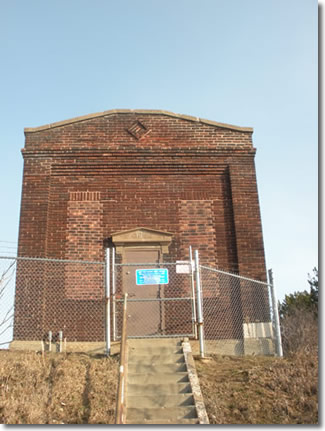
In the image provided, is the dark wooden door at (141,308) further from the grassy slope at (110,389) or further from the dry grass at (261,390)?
the dry grass at (261,390)

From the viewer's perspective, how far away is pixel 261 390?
7422mm

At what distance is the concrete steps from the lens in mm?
6551

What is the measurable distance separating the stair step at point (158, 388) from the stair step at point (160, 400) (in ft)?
0.46

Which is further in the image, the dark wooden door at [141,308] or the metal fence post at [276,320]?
the dark wooden door at [141,308]

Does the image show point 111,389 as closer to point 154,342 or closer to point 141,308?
point 154,342

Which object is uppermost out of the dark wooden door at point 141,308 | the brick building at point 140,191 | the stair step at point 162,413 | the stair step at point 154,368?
the brick building at point 140,191

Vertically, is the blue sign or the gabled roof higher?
the gabled roof

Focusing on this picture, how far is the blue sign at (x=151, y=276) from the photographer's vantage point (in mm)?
9680

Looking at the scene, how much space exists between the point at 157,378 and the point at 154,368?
342 mm

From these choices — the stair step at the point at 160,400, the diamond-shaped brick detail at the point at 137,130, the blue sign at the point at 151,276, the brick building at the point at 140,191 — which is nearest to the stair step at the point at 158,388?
the stair step at the point at 160,400

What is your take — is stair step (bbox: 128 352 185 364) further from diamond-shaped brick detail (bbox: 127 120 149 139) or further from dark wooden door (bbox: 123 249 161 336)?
diamond-shaped brick detail (bbox: 127 120 149 139)

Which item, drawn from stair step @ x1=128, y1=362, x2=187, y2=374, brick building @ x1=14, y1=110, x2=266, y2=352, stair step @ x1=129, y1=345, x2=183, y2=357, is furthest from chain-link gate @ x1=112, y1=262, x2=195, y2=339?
stair step @ x1=128, y1=362, x2=187, y2=374

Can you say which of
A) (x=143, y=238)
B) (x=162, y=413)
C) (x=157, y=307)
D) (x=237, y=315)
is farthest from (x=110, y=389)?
(x=143, y=238)

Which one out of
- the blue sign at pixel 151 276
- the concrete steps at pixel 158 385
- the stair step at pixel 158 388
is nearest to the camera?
the concrete steps at pixel 158 385
